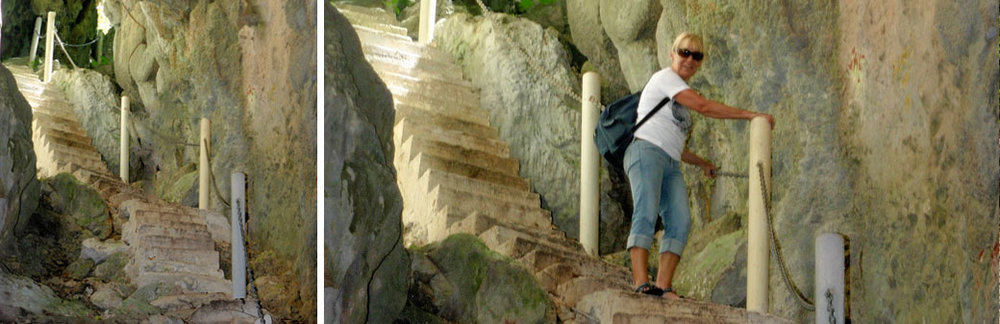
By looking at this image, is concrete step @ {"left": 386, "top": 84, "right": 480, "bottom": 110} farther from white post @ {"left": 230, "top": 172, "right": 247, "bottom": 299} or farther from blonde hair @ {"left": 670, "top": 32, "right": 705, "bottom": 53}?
blonde hair @ {"left": 670, "top": 32, "right": 705, "bottom": 53}

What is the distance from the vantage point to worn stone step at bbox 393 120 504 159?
3.91 metres

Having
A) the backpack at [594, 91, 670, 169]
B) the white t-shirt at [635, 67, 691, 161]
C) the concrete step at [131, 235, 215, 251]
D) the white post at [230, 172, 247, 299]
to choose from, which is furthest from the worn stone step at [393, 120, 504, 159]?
the concrete step at [131, 235, 215, 251]

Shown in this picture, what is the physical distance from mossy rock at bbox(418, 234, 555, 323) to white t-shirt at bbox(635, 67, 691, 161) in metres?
0.66

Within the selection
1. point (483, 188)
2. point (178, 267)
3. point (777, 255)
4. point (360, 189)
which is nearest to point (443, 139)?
point (483, 188)

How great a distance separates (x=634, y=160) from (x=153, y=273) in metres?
1.85

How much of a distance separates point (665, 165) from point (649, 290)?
41 centimetres

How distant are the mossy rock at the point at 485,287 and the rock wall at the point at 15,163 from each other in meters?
1.48

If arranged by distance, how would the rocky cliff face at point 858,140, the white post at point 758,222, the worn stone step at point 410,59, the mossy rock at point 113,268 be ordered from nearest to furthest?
the rocky cliff face at point 858,140 < the white post at point 758,222 < the mossy rock at point 113,268 < the worn stone step at point 410,59

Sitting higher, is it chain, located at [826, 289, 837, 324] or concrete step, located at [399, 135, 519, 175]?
concrete step, located at [399, 135, 519, 175]

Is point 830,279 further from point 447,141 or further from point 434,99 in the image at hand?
point 434,99

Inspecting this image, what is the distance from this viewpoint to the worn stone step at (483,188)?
380cm

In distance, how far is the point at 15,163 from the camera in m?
3.72

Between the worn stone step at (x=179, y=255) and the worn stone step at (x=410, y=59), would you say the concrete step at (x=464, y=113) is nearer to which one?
the worn stone step at (x=410, y=59)

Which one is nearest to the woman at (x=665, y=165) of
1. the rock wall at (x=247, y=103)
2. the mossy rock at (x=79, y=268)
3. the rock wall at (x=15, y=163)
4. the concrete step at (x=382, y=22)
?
the concrete step at (x=382, y=22)
